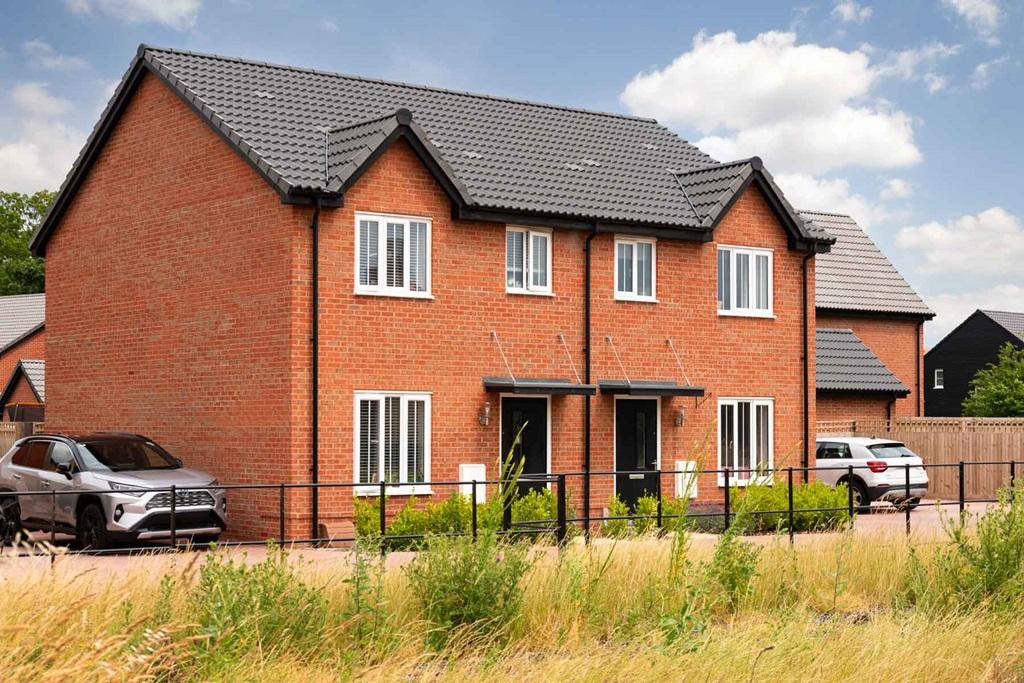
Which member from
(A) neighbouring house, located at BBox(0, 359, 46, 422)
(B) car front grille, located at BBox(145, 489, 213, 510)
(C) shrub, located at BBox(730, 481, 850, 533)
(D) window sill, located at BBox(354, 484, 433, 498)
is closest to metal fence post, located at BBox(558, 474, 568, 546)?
(C) shrub, located at BBox(730, 481, 850, 533)

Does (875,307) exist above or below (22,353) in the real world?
above

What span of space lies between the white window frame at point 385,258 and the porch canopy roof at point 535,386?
1.90 metres

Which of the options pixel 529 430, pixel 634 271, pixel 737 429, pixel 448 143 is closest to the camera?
pixel 529 430

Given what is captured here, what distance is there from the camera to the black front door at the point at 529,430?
1000 inches

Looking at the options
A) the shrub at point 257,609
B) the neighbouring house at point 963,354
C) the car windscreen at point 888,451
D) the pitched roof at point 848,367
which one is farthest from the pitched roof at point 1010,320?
the shrub at point 257,609

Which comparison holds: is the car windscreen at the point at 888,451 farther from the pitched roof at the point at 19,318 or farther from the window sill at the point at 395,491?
the pitched roof at the point at 19,318

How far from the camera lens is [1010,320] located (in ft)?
212

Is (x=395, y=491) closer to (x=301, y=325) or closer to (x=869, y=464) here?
(x=301, y=325)

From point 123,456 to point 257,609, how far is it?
12075 millimetres

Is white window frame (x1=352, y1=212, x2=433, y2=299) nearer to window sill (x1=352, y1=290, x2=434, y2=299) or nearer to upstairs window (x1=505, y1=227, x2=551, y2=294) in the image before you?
window sill (x1=352, y1=290, x2=434, y2=299)

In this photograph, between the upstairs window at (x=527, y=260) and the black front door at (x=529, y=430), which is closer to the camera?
the black front door at (x=529, y=430)

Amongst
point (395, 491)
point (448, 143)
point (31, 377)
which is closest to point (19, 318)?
point (31, 377)

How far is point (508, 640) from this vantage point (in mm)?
12414

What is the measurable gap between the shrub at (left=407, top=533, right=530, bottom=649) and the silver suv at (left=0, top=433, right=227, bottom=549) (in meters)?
8.21
